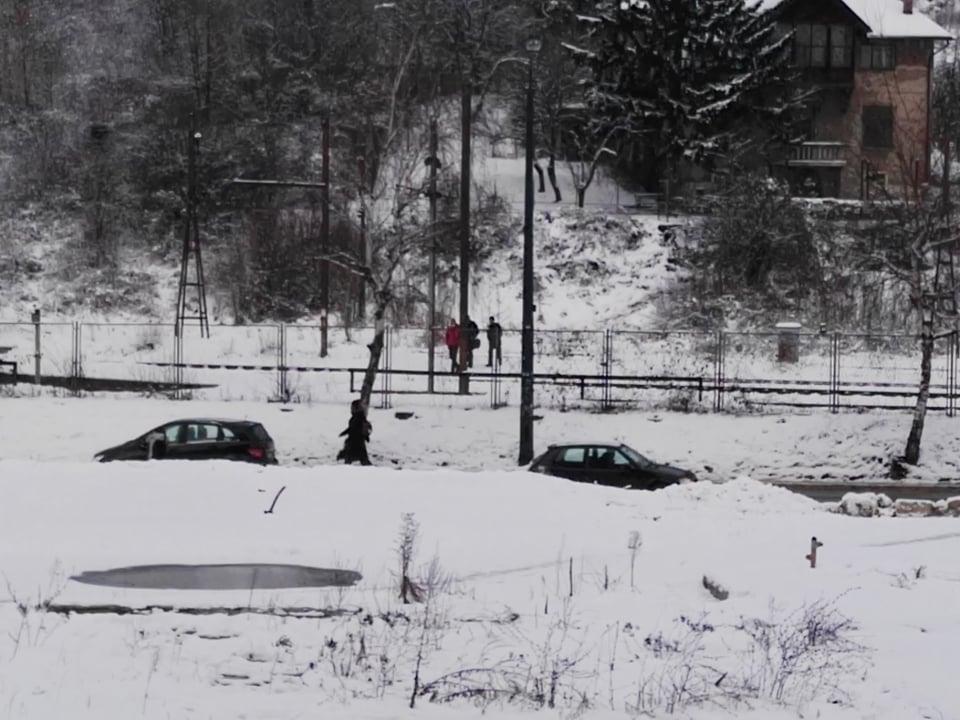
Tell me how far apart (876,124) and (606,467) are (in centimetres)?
4216

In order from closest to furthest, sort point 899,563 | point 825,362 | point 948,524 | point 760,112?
point 899,563
point 948,524
point 825,362
point 760,112

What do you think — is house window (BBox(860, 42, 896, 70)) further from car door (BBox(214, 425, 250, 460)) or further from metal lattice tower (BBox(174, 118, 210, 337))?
car door (BBox(214, 425, 250, 460))

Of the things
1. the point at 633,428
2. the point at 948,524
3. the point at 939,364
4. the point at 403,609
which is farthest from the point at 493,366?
the point at 403,609

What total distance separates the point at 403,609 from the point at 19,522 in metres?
5.36

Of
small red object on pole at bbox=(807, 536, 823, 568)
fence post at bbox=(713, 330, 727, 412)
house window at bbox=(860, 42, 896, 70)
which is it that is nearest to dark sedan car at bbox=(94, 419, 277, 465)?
fence post at bbox=(713, 330, 727, 412)

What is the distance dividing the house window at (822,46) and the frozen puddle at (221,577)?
5310cm

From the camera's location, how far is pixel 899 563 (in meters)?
13.6

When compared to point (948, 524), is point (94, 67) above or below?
above

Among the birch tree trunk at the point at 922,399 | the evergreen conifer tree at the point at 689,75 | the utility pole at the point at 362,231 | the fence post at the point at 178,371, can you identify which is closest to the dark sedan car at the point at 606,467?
the birch tree trunk at the point at 922,399

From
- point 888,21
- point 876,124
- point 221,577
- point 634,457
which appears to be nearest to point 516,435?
point 634,457

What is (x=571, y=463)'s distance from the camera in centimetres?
2444

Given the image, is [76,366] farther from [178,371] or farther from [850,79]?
[850,79]

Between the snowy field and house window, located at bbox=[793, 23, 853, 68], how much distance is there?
47451mm

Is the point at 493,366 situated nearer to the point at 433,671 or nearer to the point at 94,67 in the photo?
the point at 433,671
